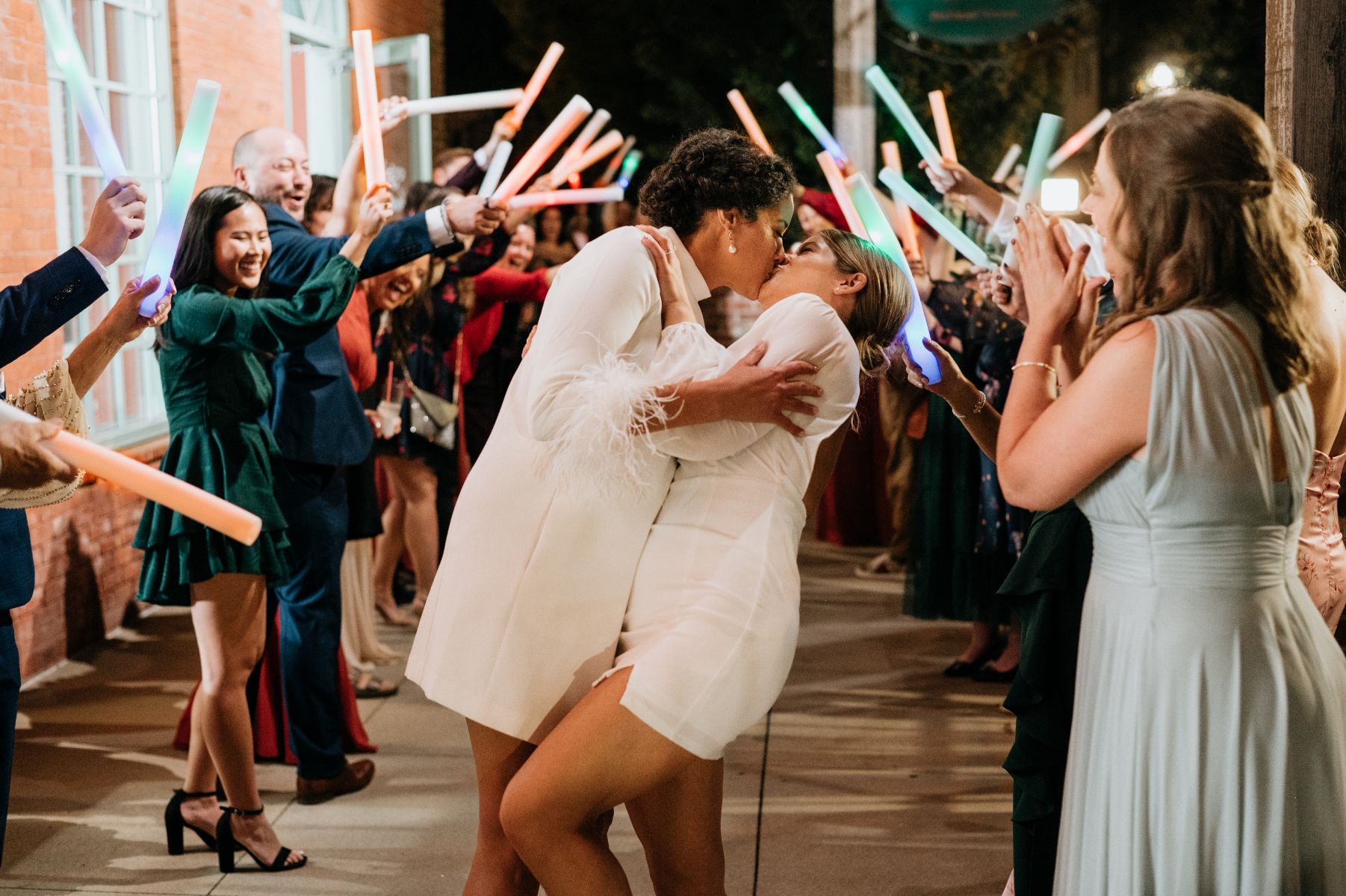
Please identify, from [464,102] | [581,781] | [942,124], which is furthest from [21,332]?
[942,124]

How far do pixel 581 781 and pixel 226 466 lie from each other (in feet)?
5.86

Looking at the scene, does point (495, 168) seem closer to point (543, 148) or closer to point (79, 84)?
point (543, 148)

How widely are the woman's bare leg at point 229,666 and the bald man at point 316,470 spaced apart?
0.52 m

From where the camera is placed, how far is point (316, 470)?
4.00 meters

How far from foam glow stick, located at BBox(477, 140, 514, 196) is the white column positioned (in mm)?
4698

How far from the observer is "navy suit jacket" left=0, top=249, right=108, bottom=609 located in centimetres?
A: 257

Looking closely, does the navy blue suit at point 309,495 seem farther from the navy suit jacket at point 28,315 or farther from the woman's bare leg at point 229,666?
the navy suit jacket at point 28,315

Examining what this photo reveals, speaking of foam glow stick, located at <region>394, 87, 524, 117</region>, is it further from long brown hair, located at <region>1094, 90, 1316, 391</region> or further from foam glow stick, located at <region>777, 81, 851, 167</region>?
long brown hair, located at <region>1094, 90, 1316, 391</region>

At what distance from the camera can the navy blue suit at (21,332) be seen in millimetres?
2576

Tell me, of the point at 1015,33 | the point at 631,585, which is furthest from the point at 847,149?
the point at 631,585

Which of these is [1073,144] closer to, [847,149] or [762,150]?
[762,150]

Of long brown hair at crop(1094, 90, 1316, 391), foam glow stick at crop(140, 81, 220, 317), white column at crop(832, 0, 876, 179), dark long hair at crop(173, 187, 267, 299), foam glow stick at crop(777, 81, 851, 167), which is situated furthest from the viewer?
white column at crop(832, 0, 876, 179)

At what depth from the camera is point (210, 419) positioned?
137 inches

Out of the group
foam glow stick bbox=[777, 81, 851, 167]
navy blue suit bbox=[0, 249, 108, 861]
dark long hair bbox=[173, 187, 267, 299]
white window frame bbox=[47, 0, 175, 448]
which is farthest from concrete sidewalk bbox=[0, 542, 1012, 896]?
foam glow stick bbox=[777, 81, 851, 167]
